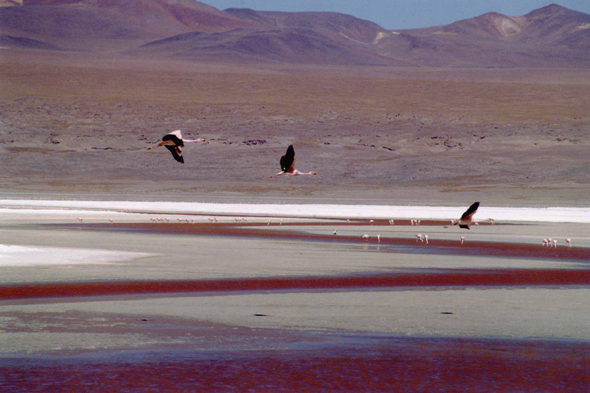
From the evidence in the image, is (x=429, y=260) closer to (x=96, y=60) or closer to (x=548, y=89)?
(x=548, y=89)

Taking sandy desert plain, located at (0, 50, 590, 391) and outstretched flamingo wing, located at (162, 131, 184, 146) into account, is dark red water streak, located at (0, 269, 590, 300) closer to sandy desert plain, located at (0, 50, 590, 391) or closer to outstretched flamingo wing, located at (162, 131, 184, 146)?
sandy desert plain, located at (0, 50, 590, 391)

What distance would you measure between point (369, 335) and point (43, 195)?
46.8m

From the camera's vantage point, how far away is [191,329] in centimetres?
1312

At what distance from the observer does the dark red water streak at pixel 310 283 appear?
54.3 feet

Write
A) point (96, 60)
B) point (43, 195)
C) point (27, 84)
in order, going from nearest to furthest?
point (43, 195), point (27, 84), point (96, 60)

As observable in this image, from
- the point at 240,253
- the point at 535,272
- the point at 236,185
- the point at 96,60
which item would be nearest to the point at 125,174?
the point at 236,185

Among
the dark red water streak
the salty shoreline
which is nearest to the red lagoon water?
the salty shoreline

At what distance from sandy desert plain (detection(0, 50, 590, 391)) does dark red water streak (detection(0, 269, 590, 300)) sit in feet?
0.20

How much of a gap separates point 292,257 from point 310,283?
188 inches

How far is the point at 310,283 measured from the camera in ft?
59.1

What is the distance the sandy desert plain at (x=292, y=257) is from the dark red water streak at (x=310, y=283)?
0.20ft

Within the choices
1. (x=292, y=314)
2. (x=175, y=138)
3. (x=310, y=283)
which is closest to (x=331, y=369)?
(x=292, y=314)

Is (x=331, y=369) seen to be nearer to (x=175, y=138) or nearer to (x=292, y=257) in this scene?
(x=175, y=138)

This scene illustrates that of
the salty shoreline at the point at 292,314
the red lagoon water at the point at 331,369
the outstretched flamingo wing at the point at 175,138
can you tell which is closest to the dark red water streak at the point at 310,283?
the salty shoreline at the point at 292,314
